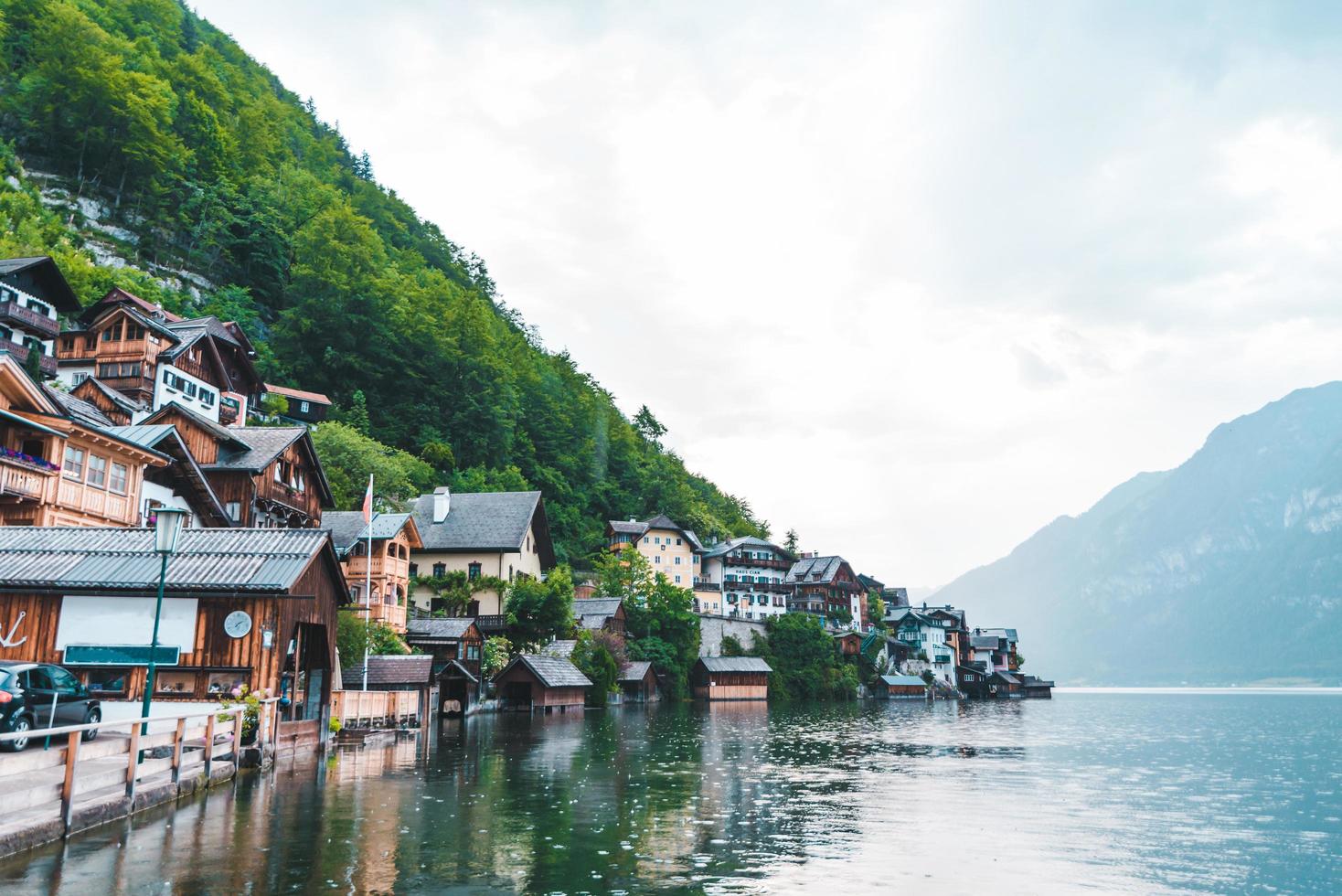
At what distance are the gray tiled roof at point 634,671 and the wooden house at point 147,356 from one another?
132 feet

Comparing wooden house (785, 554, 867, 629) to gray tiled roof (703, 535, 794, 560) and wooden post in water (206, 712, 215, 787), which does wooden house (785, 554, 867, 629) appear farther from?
wooden post in water (206, 712, 215, 787)

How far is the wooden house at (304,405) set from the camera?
90.1 metres

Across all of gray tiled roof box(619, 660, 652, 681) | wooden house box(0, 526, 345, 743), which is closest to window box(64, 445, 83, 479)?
wooden house box(0, 526, 345, 743)

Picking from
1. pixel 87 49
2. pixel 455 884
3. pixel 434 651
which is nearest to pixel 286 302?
pixel 87 49

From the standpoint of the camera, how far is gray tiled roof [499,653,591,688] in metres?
67.3

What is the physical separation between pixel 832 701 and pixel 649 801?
283 ft

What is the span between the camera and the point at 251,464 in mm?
47719

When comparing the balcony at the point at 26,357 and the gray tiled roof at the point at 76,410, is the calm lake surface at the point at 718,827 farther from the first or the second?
the balcony at the point at 26,357

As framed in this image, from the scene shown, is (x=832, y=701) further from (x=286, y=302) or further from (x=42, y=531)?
(x=42, y=531)

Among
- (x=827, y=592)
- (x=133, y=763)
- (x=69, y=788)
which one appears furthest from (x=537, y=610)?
(x=827, y=592)

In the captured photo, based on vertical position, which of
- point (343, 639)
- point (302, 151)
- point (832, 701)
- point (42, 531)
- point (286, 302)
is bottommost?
point (832, 701)

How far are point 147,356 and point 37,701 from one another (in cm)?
5279

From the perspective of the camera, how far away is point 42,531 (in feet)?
100

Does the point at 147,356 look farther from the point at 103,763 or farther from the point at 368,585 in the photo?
the point at 103,763
